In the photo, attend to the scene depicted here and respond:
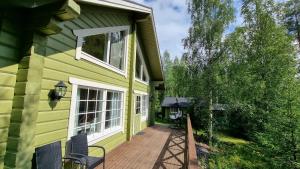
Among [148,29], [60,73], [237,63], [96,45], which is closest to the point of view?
[60,73]

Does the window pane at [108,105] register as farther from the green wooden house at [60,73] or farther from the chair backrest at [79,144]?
the chair backrest at [79,144]

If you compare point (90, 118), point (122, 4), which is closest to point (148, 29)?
point (122, 4)

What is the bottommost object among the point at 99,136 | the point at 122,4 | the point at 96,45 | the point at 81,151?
the point at 81,151

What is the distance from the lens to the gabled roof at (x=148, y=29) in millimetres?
4868

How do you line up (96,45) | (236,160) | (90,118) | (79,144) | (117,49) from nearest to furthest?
(79,144)
(90,118)
(96,45)
(117,49)
(236,160)

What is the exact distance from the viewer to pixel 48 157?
9.34 ft

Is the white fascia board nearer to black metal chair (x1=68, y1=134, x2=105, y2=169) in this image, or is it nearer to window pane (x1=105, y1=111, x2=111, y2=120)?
black metal chair (x1=68, y1=134, x2=105, y2=169)

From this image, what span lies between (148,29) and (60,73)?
565cm

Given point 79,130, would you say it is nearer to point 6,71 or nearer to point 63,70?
point 63,70

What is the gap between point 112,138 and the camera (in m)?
5.82

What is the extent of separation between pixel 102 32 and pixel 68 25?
1.47 meters

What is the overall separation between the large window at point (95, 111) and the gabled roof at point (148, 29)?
1.93 m

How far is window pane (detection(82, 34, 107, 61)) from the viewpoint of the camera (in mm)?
4393

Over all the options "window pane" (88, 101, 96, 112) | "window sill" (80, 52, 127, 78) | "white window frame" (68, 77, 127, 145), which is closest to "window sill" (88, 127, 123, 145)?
"white window frame" (68, 77, 127, 145)
